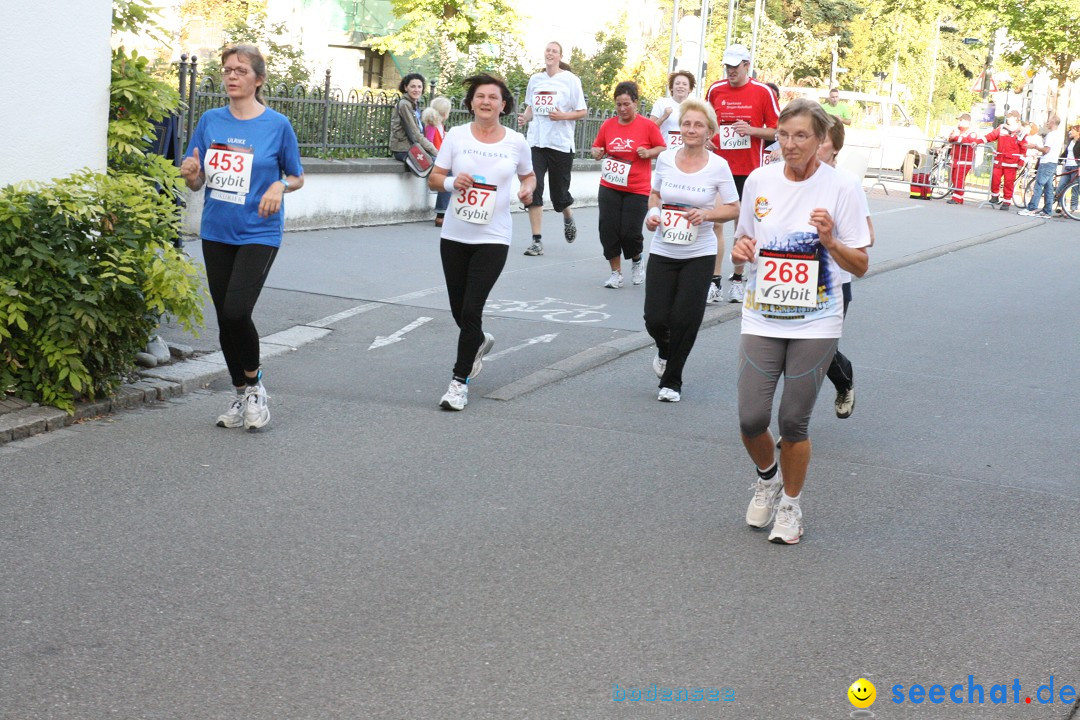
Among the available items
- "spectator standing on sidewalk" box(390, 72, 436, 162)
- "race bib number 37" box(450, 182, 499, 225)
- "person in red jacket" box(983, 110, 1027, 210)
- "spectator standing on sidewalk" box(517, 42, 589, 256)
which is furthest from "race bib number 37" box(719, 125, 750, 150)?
"person in red jacket" box(983, 110, 1027, 210)

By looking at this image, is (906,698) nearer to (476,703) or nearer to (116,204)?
(476,703)

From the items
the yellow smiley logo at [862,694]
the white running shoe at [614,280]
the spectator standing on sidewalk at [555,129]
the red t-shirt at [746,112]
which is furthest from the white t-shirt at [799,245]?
the spectator standing on sidewalk at [555,129]

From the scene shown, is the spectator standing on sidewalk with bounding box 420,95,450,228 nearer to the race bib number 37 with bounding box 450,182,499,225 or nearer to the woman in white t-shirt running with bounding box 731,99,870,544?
the race bib number 37 with bounding box 450,182,499,225

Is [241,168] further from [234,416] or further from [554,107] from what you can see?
[554,107]

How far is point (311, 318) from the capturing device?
10.6 meters

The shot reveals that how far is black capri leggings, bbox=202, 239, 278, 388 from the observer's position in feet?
23.3

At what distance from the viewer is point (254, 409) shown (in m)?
7.22

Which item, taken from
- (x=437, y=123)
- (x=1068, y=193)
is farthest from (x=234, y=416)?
(x=1068, y=193)

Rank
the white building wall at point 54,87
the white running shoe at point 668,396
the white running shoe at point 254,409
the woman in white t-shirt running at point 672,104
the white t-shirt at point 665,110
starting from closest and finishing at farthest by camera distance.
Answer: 1. the white running shoe at point 254,409
2. the white building wall at point 54,87
3. the white running shoe at point 668,396
4. the woman in white t-shirt running at point 672,104
5. the white t-shirt at point 665,110

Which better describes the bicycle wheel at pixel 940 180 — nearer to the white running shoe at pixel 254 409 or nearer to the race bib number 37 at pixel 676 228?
the race bib number 37 at pixel 676 228

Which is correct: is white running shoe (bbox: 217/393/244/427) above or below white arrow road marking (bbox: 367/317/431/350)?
below

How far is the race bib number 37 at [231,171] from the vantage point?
278 inches

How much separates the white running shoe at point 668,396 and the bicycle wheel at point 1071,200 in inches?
806

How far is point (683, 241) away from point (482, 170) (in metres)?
1.27
